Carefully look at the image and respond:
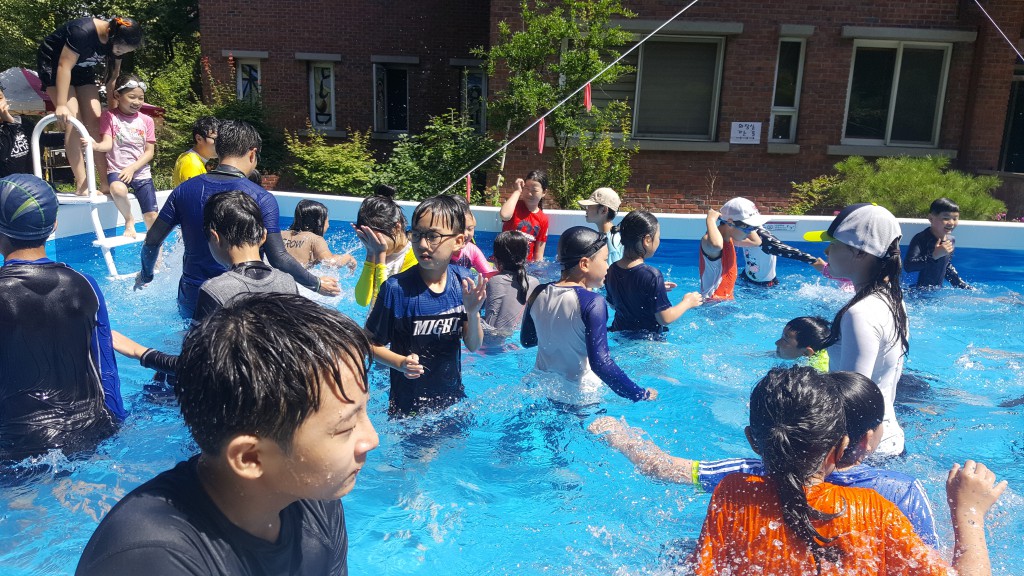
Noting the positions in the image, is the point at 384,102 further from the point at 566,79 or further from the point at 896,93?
the point at 896,93

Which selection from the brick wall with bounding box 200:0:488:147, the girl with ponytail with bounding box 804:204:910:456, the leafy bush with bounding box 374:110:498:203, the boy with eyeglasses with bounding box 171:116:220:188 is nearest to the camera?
the girl with ponytail with bounding box 804:204:910:456

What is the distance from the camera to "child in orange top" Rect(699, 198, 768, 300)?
21.3ft

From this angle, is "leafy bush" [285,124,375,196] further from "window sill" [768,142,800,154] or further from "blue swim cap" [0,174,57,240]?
"blue swim cap" [0,174,57,240]

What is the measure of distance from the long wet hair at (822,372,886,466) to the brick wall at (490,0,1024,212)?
37.4 feet

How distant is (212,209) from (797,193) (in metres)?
12.3

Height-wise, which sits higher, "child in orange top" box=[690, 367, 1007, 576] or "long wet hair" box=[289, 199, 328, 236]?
"long wet hair" box=[289, 199, 328, 236]

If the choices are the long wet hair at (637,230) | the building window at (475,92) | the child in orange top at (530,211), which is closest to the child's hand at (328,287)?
the long wet hair at (637,230)

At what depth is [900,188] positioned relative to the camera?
39.3ft

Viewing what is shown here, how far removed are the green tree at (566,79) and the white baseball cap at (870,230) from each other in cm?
936

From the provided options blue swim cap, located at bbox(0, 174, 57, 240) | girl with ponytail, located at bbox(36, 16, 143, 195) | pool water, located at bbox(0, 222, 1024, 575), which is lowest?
pool water, located at bbox(0, 222, 1024, 575)

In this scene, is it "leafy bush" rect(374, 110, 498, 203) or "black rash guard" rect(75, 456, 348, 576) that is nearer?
"black rash guard" rect(75, 456, 348, 576)

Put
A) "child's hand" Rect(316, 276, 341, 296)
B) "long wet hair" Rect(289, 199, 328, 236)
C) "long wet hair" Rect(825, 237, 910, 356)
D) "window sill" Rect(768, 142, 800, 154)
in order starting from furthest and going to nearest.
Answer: "window sill" Rect(768, 142, 800, 154) < "long wet hair" Rect(289, 199, 328, 236) < "child's hand" Rect(316, 276, 341, 296) < "long wet hair" Rect(825, 237, 910, 356)

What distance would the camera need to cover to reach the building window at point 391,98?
1747 cm

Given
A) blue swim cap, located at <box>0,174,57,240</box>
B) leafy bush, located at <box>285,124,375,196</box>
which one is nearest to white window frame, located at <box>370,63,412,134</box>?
leafy bush, located at <box>285,124,375,196</box>
